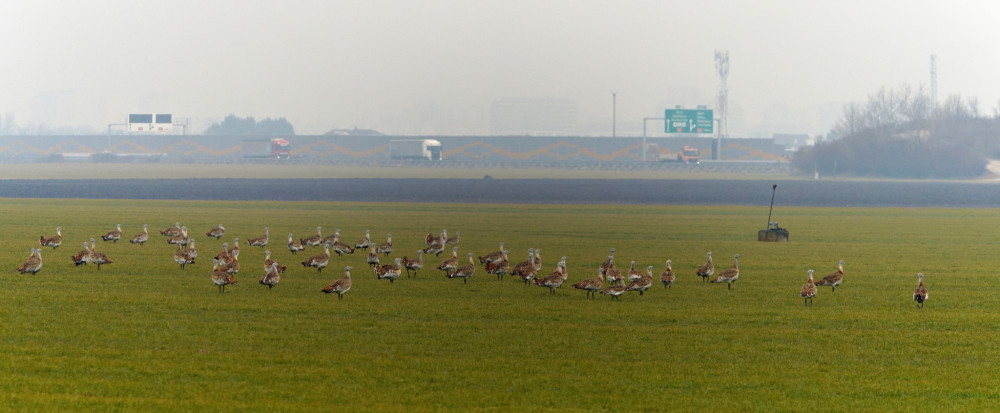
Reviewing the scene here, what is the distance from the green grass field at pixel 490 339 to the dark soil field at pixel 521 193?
150 feet

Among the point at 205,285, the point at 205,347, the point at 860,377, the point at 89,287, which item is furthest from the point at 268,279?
the point at 860,377

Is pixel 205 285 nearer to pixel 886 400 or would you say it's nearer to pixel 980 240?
pixel 886 400

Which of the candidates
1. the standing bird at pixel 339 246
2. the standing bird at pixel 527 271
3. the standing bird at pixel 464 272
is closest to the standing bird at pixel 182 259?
the standing bird at pixel 339 246

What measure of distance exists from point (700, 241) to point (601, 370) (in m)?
31.8

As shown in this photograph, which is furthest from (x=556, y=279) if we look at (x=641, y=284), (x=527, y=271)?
(x=641, y=284)

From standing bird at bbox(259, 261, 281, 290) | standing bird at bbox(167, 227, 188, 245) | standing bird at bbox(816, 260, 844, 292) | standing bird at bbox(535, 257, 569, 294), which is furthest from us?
standing bird at bbox(167, 227, 188, 245)

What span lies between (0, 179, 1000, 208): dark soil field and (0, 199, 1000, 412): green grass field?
45819mm

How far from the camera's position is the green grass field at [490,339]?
18078mm

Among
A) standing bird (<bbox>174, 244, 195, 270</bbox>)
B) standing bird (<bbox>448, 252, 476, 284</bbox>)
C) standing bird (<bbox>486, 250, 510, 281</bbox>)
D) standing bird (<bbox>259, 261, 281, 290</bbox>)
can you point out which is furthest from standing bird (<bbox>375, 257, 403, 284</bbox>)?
standing bird (<bbox>174, 244, 195, 270</bbox>)

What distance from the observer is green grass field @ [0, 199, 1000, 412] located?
18.1 metres

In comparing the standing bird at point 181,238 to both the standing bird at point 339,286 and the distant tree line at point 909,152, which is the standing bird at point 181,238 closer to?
the standing bird at point 339,286

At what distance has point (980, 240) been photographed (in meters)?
52.1

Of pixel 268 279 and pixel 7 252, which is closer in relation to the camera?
pixel 268 279

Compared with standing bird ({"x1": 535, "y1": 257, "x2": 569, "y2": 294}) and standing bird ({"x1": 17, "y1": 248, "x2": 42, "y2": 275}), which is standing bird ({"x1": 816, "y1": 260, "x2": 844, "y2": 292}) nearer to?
standing bird ({"x1": 535, "y1": 257, "x2": 569, "y2": 294})
